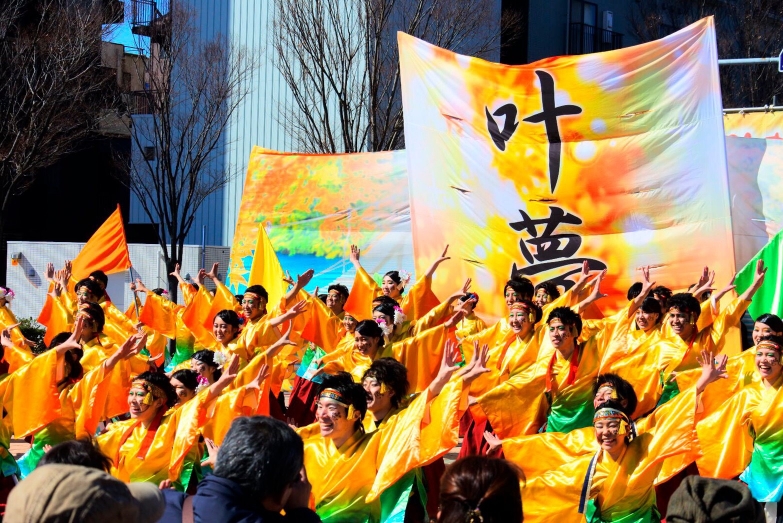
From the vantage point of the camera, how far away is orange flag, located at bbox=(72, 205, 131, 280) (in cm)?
1016

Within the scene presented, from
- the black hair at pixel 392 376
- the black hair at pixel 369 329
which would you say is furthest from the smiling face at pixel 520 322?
the black hair at pixel 392 376

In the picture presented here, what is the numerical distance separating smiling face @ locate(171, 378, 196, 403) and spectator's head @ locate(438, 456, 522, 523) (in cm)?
344

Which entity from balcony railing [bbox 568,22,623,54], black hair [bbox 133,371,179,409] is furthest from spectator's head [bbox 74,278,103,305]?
balcony railing [bbox 568,22,623,54]

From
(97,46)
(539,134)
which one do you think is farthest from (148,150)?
(539,134)

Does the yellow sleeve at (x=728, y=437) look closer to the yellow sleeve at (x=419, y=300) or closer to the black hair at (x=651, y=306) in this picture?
the black hair at (x=651, y=306)

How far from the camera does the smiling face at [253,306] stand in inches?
314

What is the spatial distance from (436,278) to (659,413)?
4884mm

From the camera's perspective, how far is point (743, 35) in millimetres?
18109

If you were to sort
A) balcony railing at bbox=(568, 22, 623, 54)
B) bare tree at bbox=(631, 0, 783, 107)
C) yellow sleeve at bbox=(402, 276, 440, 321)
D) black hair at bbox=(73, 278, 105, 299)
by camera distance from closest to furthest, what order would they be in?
black hair at bbox=(73, 278, 105, 299)
yellow sleeve at bbox=(402, 276, 440, 321)
bare tree at bbox=(631, 0, 783, 107)
balcony railing at bbox=(568, 22, 623, 54)

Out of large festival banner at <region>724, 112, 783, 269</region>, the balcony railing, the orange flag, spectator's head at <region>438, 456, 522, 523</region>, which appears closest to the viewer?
spectator's head at <region>438, 456, 522, 523</region>

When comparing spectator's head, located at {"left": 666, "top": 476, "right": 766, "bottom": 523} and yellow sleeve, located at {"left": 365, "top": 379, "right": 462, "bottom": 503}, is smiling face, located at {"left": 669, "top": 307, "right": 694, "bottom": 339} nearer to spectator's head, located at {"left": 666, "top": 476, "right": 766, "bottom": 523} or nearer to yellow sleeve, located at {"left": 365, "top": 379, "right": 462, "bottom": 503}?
yellow sleeve, located at {"left": 365, "top": 379, "right": 462, "bottom": 503}

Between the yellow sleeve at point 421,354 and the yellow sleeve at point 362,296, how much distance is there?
7.12 ft

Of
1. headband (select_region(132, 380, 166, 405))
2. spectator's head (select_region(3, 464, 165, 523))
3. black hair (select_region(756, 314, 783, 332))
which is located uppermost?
black hair (select_region(756, 314, 783, 332))

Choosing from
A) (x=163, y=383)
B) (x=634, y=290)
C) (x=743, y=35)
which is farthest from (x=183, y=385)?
(x=743, y=35)
